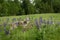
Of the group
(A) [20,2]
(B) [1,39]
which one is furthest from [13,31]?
(A) [20,2]

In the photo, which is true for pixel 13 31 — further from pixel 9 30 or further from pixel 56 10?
pixel 56 10

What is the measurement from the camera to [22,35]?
254 inches

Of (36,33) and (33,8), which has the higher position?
(36,33)

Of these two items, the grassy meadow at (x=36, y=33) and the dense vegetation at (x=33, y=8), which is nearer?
the grassy meadow at (x=36, y=33)

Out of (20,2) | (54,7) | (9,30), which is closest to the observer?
(9,30)

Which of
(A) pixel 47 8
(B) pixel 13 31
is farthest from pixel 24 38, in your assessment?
(A) pixel 47 8

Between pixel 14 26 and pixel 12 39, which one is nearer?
pixel 12 39

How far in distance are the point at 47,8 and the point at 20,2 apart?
1547cm

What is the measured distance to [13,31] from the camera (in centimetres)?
685

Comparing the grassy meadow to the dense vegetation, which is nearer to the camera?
the grassy meadow

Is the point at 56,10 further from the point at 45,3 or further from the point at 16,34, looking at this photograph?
the point at 16,34

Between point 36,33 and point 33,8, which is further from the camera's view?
point 33,8

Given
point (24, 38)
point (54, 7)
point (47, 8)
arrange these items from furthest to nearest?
1. point (54, 7)
2. point (47, 8)
3. point (24, 38)

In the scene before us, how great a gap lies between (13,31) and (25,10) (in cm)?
5220
